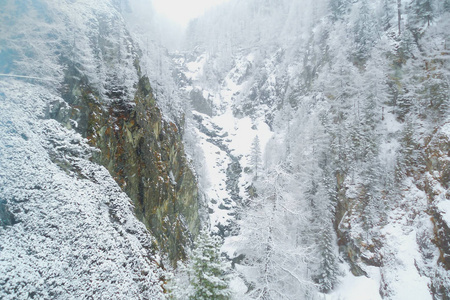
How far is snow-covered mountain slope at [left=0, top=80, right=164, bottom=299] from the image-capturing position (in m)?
5.55

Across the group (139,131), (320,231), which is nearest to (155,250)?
(139,131)

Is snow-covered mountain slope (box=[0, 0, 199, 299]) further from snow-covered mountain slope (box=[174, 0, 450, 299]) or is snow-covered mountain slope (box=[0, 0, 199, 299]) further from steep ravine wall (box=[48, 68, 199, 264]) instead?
snow-covered mountain slope (box=[174, 0, 450, 299])

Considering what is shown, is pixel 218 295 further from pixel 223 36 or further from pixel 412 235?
pixel 223 36

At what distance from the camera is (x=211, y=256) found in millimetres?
8734

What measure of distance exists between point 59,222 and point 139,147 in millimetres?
11338

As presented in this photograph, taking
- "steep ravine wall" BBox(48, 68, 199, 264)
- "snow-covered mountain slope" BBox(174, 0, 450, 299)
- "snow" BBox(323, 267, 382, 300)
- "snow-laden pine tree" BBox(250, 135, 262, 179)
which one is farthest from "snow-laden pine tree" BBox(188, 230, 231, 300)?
"snow-laden pine tree" BBox(250, 135, 262, 179)

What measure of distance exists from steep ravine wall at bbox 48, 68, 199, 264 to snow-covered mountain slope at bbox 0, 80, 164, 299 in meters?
1.84

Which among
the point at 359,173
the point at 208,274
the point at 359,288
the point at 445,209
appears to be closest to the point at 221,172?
the point at 359,173

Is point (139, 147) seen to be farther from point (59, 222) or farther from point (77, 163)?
point (59, 222)

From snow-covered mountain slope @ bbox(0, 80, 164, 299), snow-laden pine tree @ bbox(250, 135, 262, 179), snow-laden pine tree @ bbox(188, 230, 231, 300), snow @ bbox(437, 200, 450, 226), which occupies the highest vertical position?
snow-covered mountain slope @ bbox(0, 80, 164, 299)

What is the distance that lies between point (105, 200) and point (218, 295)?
5654 mm

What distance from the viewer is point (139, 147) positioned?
17.6 meters

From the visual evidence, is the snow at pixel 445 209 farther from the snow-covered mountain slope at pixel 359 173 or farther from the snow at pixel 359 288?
the snow at pixel 359 288

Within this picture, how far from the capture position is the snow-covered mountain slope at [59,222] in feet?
18.2
